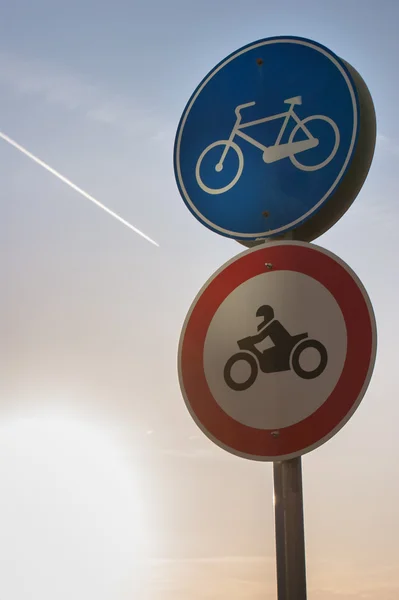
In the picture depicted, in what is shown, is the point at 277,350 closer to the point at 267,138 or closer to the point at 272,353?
the point at 272,353

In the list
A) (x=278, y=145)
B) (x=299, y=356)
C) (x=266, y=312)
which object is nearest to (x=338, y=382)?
(x=299, y=356)

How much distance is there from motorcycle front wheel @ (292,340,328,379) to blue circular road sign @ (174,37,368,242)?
0.30 meters

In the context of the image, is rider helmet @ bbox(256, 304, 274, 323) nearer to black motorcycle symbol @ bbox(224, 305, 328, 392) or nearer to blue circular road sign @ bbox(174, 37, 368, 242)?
black motorcycle symbol @ bbox(224, 305, 328, 392)

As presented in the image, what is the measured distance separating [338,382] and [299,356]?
0.11 metres

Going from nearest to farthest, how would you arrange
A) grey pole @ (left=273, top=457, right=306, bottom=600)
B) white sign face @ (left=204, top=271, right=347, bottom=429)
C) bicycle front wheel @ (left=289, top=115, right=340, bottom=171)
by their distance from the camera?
grey pole @ (left=273, top=457, right=306, bottom=600) → white sign face @ (left=204, top=271, right=347, bottom=429) → bicycle front wheel @ (left=289, top=115, right=340, bottom=171)

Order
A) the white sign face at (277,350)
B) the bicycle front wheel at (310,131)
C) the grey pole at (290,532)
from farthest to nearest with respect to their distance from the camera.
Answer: the bicycle front wheel at (310,131) < the white sign face at (277,350) < the grey pole at (290,532)

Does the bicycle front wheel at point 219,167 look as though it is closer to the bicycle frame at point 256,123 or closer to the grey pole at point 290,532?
the bicycle frame at point 256,123

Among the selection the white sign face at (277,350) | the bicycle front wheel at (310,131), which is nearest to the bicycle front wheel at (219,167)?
the bicycle front wheel at (310,131)

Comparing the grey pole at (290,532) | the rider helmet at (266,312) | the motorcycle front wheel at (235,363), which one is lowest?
the grey pole at (290,532)

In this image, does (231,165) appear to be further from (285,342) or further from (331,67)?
(285,342)

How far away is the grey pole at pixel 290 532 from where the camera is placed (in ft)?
4.78

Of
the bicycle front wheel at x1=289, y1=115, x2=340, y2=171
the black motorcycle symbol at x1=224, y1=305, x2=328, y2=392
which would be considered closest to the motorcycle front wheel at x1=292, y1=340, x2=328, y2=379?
the black motorcycle symbol at x1=224, y1=305, x2=328, y2=392

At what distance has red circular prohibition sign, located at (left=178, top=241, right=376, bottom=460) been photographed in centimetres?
154

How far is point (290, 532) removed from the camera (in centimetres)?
148
